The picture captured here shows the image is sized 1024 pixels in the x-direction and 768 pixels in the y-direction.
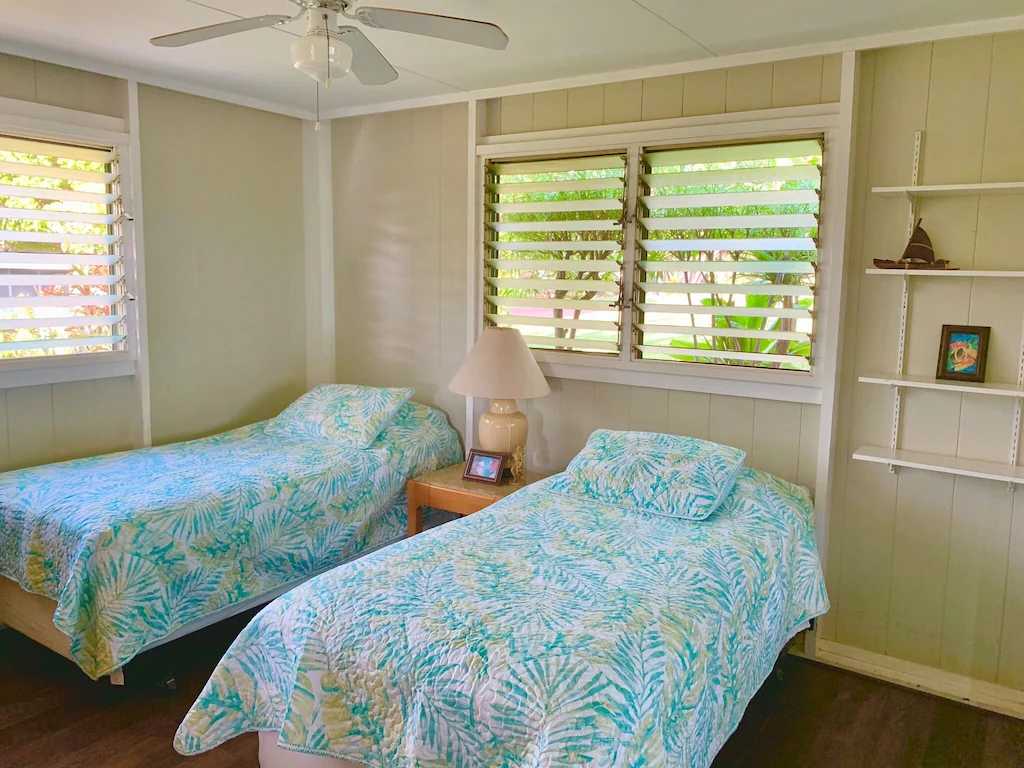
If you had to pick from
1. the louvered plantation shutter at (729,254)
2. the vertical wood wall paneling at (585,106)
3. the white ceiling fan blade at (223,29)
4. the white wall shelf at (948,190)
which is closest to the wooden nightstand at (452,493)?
the louvered plantation shutter at (729,254)

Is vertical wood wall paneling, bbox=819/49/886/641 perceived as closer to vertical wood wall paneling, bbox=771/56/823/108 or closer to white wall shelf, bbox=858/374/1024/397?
vertical wood wall paneling, bbox=771/56/823/108

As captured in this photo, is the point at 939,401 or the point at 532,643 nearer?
the point at 532,643

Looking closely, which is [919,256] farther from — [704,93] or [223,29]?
[223,29]

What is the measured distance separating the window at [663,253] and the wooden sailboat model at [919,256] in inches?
12.4

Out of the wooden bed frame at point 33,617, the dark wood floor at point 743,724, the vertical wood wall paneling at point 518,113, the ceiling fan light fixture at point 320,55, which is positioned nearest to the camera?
the ceiling fan light fixture at point 320,55

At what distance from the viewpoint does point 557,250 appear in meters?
3.49

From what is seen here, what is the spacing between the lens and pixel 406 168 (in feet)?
13.0

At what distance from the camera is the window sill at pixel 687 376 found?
2.98 m

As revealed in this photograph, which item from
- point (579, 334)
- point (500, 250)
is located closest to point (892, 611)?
point (579, 334)

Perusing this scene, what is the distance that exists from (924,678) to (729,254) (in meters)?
1.72

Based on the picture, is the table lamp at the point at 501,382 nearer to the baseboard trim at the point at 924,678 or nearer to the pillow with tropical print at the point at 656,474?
the pillow with tropical print at the point at 656,474

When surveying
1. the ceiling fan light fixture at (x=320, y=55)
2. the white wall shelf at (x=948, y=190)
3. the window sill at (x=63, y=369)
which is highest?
the ceiling fan light fixture at (x=320, y=55)

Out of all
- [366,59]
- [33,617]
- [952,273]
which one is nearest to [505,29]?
[366,59]

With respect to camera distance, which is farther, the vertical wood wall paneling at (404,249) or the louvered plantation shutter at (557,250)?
the vertical wood wall paneling at (404,249)
